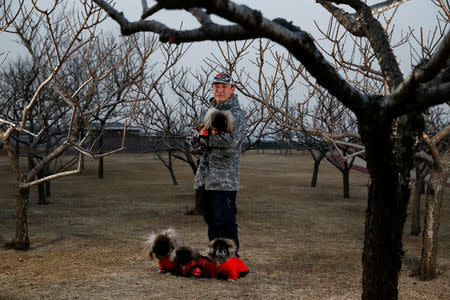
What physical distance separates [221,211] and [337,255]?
7.52ft

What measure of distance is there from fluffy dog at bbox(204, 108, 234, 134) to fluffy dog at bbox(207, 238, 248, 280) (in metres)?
1.06

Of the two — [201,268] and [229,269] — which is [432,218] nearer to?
[229,269]

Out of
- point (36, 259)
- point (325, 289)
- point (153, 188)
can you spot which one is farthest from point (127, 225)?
point (153, 188)

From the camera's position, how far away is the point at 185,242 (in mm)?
6309

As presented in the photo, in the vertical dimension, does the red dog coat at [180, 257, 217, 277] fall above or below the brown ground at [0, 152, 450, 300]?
above

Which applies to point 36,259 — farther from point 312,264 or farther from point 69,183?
point 69,183

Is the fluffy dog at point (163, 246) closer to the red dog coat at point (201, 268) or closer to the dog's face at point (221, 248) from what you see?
the red dog coat at point (201, 268)

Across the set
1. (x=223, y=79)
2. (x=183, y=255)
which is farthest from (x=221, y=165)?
(x=183, y=255)

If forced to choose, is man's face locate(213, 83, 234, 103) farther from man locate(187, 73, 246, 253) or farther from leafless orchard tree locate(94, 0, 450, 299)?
leafless orchard tree locate(94, 0, 450, 299)

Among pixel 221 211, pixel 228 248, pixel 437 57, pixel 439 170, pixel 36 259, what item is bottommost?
pixel 36 259

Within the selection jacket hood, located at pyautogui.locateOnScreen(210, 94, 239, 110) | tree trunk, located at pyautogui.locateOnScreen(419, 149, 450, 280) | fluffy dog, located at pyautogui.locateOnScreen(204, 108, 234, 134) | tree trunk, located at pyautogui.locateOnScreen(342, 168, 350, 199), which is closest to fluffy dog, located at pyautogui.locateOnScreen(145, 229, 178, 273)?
fluffy dog, located at pyautogui.locateOnScreen(204, 108, 234, 134)

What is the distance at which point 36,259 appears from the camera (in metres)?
5.18

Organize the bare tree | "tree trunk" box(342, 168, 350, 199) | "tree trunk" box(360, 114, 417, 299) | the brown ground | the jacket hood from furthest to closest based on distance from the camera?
"tree trunk" box(342, 168, 350, 199) < the bare tree < the jacket hood < the brown ground < "tree trunk" box(360, 114, 417, 299)

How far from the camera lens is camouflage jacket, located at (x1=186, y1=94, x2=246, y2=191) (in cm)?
418
